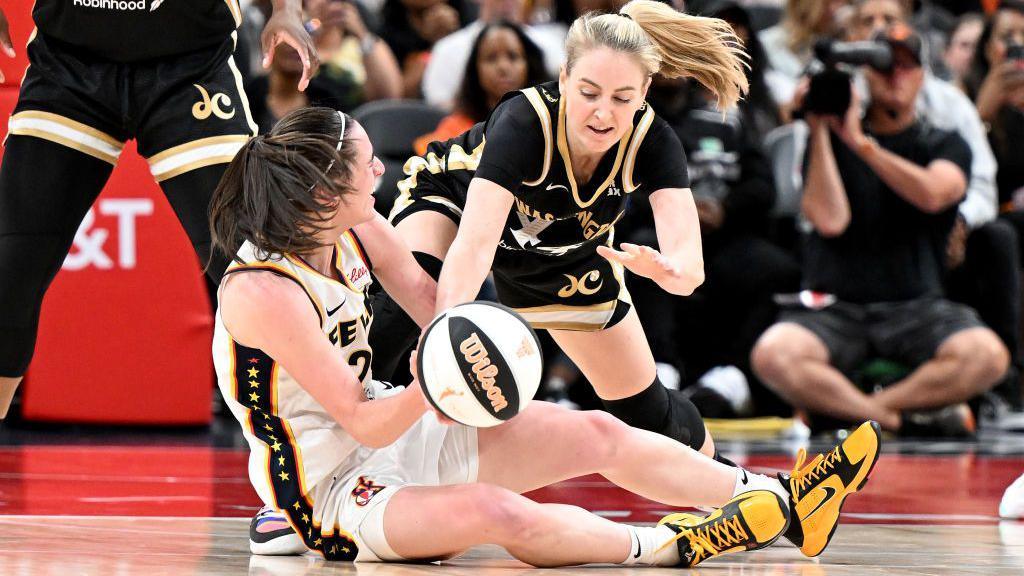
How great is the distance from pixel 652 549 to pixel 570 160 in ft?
3.44

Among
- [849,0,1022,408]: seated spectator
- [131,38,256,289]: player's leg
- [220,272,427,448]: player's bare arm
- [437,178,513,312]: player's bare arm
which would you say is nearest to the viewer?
[220,272,427,448]: player's bare arm

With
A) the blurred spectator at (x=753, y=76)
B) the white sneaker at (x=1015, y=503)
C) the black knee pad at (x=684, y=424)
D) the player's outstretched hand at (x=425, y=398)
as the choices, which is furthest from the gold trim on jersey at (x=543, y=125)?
the blurred spectator at (x=753, y=76)

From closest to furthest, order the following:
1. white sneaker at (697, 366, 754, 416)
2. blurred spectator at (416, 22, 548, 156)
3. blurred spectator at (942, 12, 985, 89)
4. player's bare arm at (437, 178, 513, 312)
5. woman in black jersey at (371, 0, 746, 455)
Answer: player's bare arm at (437, 178, 513, 312)
woman in black jersey at (371, 0, 746, 455)
blurred spectator at (416, 22, 548, 156)
white sneaker at (697, 366, 754, 416)
blurred spectator at (942, 12, 985, 89)

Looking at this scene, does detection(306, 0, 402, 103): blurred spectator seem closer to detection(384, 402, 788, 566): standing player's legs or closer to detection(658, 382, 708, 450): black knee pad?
detection(658, 382, 708, 450): black knee pad

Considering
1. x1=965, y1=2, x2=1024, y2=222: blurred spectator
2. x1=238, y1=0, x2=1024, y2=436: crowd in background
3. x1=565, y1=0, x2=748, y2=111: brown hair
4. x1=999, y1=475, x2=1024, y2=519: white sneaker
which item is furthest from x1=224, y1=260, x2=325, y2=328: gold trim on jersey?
x1=965, y1=2, x2=1024, y2=222: blurred spectator

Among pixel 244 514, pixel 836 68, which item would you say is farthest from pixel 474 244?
pixel 836 68

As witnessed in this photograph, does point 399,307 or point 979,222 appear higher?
point 399,307

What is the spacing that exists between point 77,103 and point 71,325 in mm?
3114

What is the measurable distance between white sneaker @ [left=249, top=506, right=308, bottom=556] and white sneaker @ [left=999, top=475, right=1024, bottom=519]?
6.81 feet

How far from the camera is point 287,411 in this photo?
10.1 ft

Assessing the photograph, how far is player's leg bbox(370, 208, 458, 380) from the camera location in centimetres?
388

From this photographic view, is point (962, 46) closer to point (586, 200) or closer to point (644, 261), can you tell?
point (586, 200)

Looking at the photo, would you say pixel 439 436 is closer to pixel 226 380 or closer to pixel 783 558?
pixel 226 380

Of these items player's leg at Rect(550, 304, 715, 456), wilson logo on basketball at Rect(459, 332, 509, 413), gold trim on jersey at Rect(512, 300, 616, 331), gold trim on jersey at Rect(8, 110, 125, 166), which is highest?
gold trim on jersey at Rect(8, 110, 125, 166)
